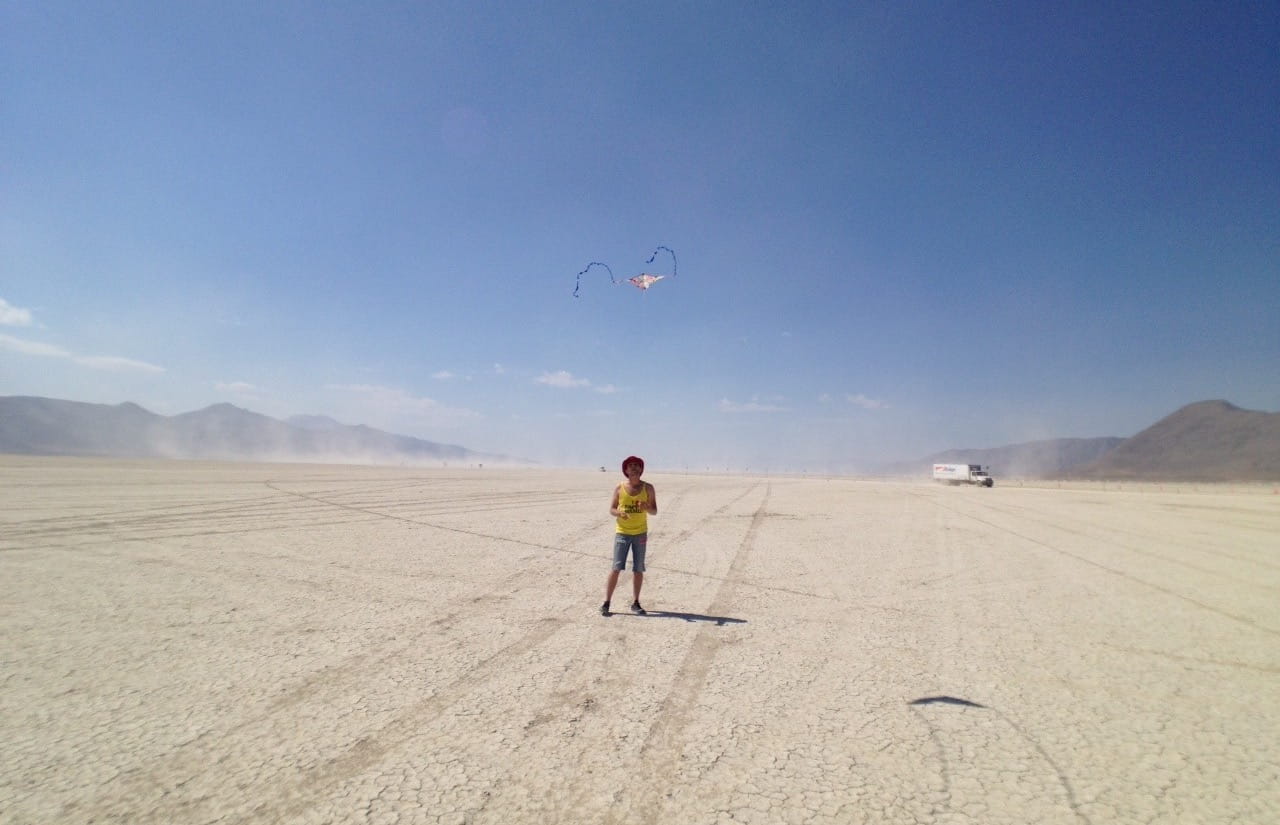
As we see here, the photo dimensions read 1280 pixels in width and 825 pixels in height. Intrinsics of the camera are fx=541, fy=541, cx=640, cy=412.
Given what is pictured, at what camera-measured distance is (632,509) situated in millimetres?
7016

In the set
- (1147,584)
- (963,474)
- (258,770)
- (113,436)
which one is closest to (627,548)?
(258,770)

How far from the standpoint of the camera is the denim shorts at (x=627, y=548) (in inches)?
276

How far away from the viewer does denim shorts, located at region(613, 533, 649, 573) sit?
7.02 metres

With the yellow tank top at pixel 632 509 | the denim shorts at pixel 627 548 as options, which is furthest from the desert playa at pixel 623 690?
the yellow tank top at pixel 632 509

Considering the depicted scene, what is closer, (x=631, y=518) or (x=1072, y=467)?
(x=631, y=518)

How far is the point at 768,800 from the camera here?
3215mm

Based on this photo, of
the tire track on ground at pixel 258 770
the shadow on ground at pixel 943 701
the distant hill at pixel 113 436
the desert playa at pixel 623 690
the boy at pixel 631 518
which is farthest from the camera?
the distant hill at pixel 113 436

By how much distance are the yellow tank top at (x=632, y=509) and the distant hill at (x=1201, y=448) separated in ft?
469

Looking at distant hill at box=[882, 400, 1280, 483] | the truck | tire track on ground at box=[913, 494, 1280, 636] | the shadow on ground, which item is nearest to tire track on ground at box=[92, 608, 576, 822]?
the shadow on ground

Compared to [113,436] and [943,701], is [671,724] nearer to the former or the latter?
[943,701]

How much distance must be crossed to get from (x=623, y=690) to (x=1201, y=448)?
656 ft

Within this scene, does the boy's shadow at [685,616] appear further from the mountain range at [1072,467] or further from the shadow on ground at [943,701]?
the mountain range at [1072,467]

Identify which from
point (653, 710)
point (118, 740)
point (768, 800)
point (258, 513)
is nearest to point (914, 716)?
point (768, 800)

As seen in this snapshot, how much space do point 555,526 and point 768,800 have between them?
12266 mm
